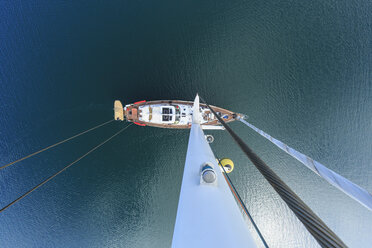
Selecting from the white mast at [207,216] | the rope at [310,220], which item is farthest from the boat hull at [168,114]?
the rope at [310,220]

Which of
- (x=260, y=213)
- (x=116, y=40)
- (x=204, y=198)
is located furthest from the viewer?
(x=260, y=213)

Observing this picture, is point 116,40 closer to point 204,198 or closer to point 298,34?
point 204,198

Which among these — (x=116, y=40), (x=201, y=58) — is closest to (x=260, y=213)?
(x=201, y=58)

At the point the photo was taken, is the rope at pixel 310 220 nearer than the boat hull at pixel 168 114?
Yes

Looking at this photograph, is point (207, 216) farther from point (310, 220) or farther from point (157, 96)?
point (157, 96)

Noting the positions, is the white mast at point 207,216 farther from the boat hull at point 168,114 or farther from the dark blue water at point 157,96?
the dark blue water at point 157,96

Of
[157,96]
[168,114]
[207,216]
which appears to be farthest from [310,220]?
[157,96]

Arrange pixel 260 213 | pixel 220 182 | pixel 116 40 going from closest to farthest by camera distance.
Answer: pixel 220 182
pixel 116 40
pixel 260 213
